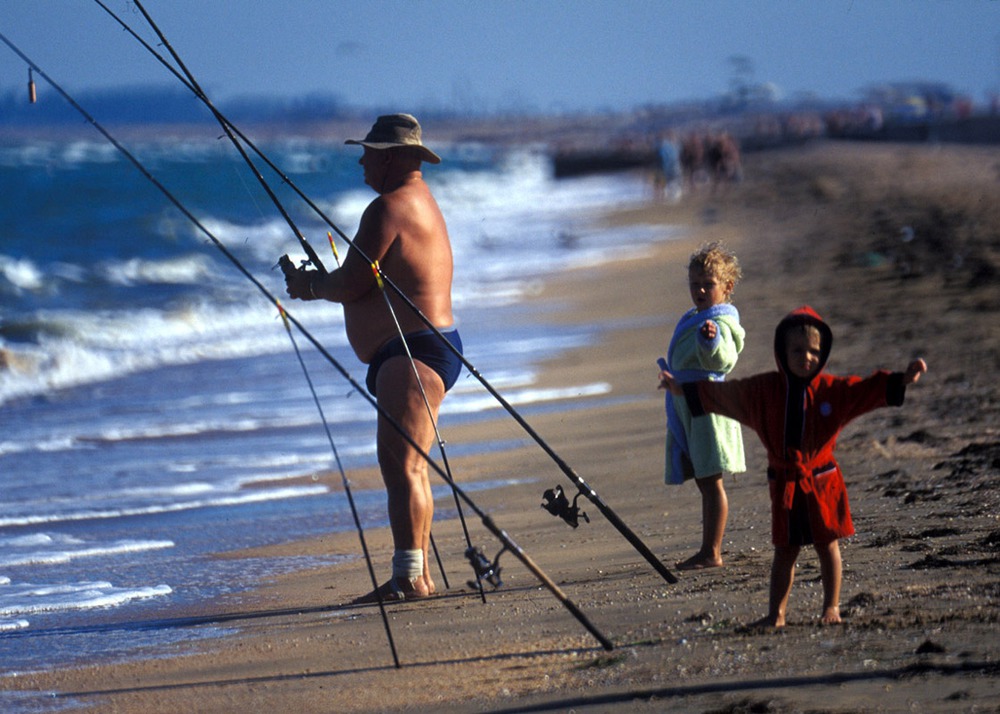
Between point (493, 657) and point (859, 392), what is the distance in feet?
3.73

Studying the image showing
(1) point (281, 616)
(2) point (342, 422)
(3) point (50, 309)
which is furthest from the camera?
(3) point (50, 309)

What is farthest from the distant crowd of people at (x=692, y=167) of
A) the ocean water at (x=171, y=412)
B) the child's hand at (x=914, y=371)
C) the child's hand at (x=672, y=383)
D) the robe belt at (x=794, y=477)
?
the child's hand at (x=914, y=371)

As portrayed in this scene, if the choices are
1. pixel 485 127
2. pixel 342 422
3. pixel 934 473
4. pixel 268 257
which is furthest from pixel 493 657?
pixel 485 127

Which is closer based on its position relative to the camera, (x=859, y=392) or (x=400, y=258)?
(x=859, y=392)

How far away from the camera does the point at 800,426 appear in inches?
135

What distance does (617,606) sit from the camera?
3.91 metres

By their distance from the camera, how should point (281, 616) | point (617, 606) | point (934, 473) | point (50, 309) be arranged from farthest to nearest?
point (50, 309), point (934, 473), point (281, 616), point (617, 606)

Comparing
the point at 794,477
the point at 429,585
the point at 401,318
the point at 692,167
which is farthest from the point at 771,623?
the point at 692,167

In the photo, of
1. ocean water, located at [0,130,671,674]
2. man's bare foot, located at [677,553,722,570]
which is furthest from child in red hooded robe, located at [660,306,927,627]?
ocean water, located at [0,130,671,674]

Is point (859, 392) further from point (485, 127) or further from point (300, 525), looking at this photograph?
point (485, 127)

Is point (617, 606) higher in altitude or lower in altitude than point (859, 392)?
lower

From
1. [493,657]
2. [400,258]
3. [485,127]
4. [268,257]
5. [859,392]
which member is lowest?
[493,657]

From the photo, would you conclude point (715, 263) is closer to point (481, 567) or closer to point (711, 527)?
point (711, 527)

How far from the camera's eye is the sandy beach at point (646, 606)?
3146mm
